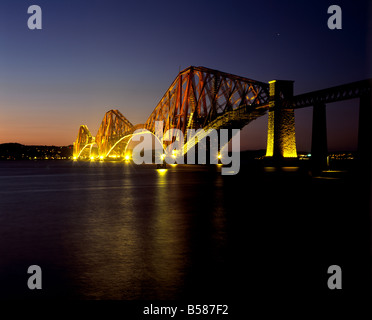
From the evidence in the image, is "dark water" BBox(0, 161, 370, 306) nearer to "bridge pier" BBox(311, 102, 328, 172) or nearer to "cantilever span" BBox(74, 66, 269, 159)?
"bridge pier" BBox(311, 102, 328, 172)

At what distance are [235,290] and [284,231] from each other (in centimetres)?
482

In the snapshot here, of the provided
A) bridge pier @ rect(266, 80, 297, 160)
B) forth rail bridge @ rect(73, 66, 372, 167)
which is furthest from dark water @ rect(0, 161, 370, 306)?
bridge pier @ rect(266, 80, 297, 160)

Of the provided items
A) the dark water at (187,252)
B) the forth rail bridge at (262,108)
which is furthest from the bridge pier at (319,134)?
the dark water at (187,252)

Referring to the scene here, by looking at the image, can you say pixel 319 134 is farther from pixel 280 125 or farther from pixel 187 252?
pixel 187 252

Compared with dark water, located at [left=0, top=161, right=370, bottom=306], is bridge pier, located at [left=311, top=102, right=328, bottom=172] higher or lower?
Answer: higher

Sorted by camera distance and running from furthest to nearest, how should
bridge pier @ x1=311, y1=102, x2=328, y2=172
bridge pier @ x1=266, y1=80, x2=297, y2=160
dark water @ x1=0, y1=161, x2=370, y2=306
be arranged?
bridge pier @ x1=266, y1=80, x2=297, y2=160
bridge pier @ x1=311, y1=102, x2=328, y2=172
dark water @ x1=0, y1=161, x2=370, y2=306

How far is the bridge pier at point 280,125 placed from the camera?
59.2m

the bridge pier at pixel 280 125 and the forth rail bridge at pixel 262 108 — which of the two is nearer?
the forth rail bridge at pixel 262 108

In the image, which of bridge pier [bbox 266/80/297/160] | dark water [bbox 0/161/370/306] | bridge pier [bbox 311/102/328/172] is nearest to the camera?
dark water [bbox 0/161/370/306]

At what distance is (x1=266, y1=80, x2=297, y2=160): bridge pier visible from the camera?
194 ft

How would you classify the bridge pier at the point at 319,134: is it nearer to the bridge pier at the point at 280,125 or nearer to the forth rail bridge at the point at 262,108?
the forth rail bridge at the point at 262,108

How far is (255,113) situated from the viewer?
7056 centimetres
